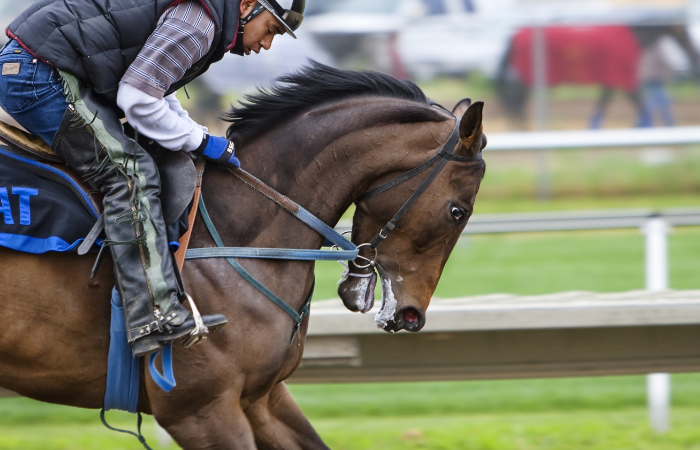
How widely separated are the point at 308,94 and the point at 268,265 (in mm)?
659

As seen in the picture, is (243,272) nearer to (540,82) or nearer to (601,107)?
(540,82)

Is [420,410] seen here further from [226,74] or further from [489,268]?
[226,74]

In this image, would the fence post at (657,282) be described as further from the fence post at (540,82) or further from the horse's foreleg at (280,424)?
the fence post at (540,82)

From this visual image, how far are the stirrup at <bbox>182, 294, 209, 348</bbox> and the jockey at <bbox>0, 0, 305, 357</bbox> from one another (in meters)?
Result: 0.02

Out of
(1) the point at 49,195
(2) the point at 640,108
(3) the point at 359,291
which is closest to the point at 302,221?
(3) the point at 359,291

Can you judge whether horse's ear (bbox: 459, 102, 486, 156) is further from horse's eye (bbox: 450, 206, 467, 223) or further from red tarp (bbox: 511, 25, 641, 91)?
red tarp (bbox: 511, 25, 641, 91)

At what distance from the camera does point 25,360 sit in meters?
2.87

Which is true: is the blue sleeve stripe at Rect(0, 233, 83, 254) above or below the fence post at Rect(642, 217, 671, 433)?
below

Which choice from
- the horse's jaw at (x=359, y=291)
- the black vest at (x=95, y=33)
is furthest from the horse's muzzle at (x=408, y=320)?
the black vest at (x=95, y=33)

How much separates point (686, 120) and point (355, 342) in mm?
8535

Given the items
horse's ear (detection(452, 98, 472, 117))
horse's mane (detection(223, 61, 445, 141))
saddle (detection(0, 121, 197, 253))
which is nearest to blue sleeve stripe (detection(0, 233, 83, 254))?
saddle (detection(0, 121, 197, 253))

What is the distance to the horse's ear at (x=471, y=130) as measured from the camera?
9.81 feet

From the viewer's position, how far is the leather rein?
9.76 ft

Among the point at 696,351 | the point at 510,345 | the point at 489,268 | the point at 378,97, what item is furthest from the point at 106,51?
the point at 489,268
